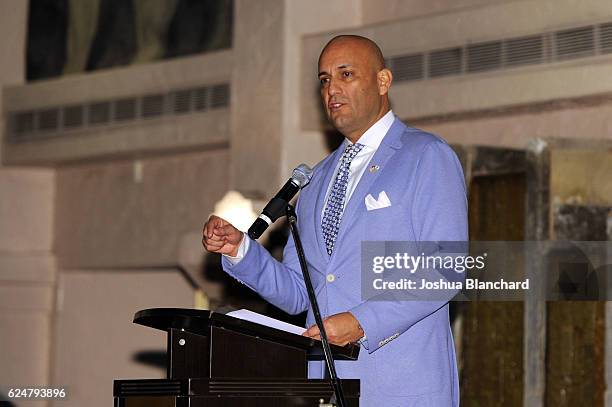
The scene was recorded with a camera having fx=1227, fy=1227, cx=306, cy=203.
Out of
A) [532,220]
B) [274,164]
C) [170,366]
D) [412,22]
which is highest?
[412,22]

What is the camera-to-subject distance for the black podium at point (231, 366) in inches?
96.2

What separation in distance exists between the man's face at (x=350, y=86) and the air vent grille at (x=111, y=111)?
13.5 feet

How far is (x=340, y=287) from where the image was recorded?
2.82 m

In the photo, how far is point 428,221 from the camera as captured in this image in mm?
2734

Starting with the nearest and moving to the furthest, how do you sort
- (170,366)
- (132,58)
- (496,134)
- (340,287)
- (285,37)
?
(170,366) < (340,287) < (496,134) < (285,37) < (132,58)

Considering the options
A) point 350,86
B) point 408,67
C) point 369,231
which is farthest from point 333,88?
point 408,67

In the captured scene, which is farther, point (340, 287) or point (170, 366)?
point (340, 287)

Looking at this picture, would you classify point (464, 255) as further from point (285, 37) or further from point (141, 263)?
point (141, 263)

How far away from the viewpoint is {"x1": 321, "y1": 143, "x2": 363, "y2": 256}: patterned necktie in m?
2.90

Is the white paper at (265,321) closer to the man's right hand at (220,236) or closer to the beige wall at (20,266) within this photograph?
the man's right hand at (220,236)

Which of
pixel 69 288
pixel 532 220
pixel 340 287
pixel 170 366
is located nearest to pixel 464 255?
pixel 340 287

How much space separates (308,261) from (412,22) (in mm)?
3196

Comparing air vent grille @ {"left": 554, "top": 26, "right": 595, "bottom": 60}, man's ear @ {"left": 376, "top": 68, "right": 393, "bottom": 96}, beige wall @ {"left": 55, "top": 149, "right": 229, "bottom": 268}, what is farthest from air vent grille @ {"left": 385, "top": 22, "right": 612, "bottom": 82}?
man's ear @ {"left": 376, "top": 68, "right": 393, "bottom": 96}

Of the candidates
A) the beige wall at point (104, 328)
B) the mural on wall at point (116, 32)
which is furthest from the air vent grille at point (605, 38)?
the beige wall at point (104, 328)
